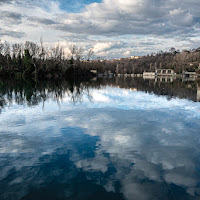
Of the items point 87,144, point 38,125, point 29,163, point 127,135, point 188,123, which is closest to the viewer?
point 29,163

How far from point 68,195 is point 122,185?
4.30 ft

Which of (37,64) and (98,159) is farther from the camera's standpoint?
(37,64)

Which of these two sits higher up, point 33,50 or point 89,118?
point 33,50

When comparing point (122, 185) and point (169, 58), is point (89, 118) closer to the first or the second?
point (122, 185)

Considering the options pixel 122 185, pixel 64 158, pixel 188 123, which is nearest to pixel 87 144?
pixel 64 158

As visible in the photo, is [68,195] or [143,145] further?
[143,145]

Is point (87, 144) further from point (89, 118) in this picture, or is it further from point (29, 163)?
point (89, 118)

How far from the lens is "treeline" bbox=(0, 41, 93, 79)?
6184cm

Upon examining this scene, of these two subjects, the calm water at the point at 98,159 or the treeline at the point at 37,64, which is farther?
the treeline at the point at 37,64

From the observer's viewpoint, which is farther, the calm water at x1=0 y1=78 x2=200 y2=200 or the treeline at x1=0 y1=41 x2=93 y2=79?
the treeline at x1=0 y1=41 x2=93 y2=79

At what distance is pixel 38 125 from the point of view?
34.2 ft

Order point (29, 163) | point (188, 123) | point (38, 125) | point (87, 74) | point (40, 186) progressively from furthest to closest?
point (87, 74) → point (188, 123) → point (38, 125) → point (29, 163) → point (40, 186)

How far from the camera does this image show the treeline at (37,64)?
203 feet

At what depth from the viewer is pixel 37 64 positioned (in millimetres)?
64000
